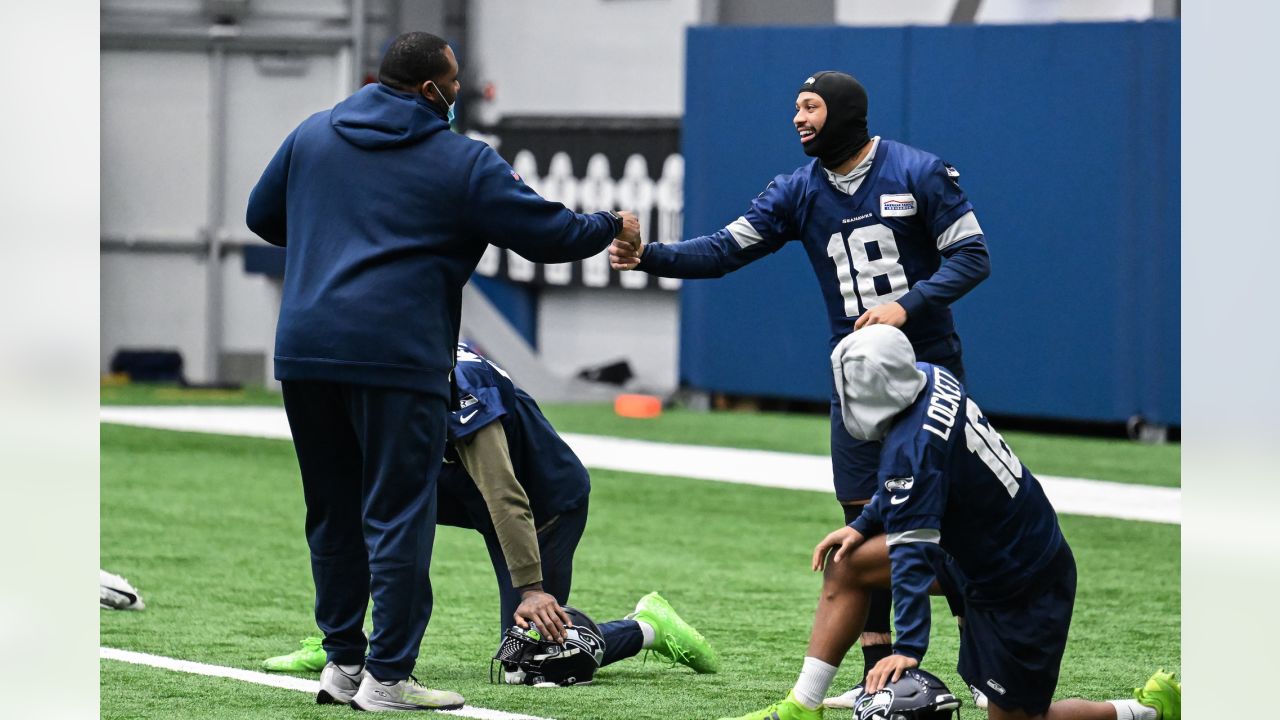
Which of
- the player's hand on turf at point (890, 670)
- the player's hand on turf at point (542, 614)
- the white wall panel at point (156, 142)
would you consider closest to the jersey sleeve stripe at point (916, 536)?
the player's hand on turf at point (890, 670)

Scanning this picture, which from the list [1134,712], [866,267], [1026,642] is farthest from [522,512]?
[1134,712]

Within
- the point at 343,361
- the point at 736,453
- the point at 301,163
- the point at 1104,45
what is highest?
the point at 1104,45

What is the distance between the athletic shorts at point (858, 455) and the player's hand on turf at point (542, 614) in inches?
33.0

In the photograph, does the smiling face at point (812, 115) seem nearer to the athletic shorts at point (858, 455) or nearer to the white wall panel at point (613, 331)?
the athletic shorts at point (858, 455)

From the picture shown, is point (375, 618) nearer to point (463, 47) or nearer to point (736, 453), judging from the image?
point (736, 453)

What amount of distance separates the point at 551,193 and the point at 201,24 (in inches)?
144

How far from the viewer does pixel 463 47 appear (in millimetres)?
18625

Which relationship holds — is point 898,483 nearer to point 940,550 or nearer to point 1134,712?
point 940,550

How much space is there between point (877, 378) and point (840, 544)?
19.0 inches

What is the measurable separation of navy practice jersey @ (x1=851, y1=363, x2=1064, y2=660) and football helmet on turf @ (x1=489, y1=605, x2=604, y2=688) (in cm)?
114
